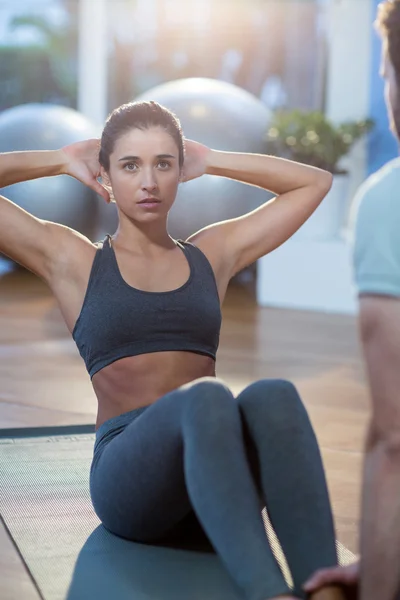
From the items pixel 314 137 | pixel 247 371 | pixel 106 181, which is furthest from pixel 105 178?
pixel 314 137

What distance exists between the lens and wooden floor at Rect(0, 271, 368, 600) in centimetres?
235

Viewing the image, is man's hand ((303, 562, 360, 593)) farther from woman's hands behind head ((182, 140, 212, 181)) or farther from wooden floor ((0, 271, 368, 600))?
woman's hands behind head ((182, 140, 212, 181))

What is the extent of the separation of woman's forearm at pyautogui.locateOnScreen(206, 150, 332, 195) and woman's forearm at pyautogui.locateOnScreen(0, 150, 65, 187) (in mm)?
296

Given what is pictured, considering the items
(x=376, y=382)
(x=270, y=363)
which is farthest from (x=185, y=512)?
(x=270, y=363)

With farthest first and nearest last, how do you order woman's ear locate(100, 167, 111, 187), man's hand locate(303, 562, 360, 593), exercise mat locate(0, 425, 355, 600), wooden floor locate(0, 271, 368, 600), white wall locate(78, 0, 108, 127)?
1. white wall locate(78, 0, 108, 127)
2. wooden floor locate(0, 271, 368, 600)
3. woman's ear locate(100, 167, 111, 187)
4. exercise mat locate(0, 425, 355, 600)
5. man's hand locate(303, 562, 360, 593)

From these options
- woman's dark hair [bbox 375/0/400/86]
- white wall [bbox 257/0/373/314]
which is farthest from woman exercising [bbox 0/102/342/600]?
white wall [bbox 257/0/373/314]

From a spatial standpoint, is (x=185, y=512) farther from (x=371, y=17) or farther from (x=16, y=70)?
(x=16, y=70)

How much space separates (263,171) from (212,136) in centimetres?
292

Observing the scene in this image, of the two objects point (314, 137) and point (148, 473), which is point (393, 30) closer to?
point (148, 473)

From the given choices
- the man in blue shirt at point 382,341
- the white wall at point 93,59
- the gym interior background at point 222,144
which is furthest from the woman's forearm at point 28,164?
the white wall at point 93,59

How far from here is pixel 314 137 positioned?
4.79 meters

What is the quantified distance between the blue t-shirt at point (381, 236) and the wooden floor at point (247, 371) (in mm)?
812

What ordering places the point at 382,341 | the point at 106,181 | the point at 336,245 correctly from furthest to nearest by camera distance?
the point at 336,245, the point at 106,181, the point at 382,341

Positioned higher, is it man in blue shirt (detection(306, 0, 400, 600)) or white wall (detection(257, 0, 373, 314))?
man in blue shirt (detection(306, 0, 400, 600))
